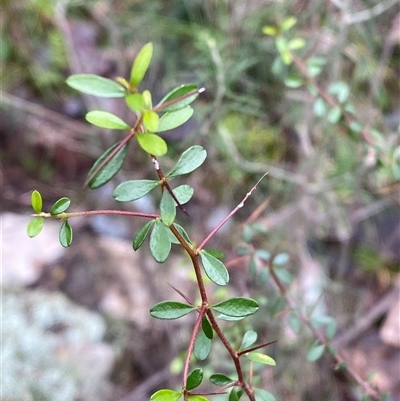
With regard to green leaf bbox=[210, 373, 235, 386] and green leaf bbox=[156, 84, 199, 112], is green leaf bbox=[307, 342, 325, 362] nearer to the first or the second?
green leaf bbox=[210, 373, 235, 386]

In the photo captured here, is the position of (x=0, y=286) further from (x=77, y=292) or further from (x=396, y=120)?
(x=396, y=120)

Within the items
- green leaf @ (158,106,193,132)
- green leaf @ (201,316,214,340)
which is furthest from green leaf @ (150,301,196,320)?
green leaf @ (158,106,193,132)

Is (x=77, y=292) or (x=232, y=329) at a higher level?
(x=232, y=329)

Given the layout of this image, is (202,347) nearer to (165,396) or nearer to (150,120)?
(165,396)

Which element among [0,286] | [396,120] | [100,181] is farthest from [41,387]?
[396,120]

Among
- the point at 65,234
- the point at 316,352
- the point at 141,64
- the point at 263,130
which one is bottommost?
the point at 263,130

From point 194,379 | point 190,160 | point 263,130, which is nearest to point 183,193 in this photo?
point 190,160
